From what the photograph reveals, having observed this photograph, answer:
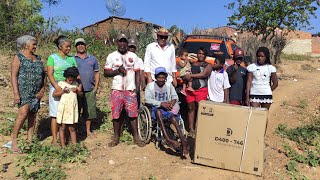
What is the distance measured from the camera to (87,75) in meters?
5.32

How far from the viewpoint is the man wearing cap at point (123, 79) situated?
490 cm

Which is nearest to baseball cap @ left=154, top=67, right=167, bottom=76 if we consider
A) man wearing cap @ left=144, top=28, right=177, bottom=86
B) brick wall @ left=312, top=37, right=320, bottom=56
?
man wearing cap @ left=144, top=28, right=177, bottom=86

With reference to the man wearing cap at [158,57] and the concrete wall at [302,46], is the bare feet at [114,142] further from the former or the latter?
the concrete wall at [302,46]

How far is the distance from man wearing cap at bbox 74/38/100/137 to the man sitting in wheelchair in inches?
45.2

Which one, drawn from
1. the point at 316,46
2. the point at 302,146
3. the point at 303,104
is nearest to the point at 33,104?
the point at 302,146

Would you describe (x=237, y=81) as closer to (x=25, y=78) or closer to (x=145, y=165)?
(x=145, y=165)

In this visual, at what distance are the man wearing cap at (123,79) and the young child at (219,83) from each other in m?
1.20

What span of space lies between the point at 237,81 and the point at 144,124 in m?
1.63

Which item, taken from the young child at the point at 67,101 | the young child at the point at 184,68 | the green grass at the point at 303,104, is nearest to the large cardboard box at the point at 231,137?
the young child at the point at 184,68

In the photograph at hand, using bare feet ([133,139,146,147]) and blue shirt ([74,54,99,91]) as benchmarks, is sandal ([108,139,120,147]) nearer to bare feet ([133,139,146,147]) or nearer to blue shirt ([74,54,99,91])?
bare feet ([133,139,146,147])

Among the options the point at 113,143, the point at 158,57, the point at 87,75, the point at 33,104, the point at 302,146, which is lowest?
the point at 302,146

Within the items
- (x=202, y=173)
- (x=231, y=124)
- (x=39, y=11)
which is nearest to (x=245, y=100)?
(x=231, y=124)

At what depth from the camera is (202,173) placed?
13.7 ft

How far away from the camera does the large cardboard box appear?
407 cm
